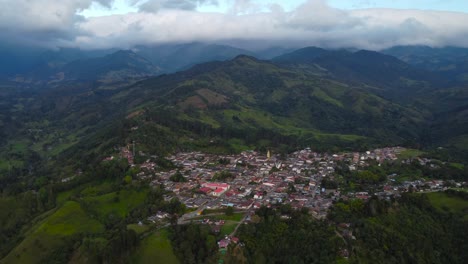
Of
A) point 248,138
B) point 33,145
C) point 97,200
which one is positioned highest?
point 97,200

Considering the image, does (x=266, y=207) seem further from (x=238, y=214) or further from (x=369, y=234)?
(x=369, y=234)

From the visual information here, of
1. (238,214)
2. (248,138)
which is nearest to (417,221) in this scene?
(238,214)

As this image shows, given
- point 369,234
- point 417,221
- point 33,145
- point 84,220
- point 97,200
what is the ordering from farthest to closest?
point 33,145
point 97,200
point 84,220
point 417,221
point 369,234

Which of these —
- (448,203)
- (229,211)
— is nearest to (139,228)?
(229,211)

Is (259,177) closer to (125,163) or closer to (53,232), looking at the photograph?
(125,163)

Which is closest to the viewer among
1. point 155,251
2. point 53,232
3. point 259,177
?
point 155,251

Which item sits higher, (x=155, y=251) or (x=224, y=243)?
(x=224, y=243)
